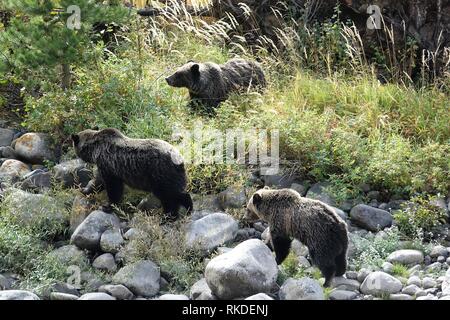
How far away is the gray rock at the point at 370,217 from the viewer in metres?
9.20

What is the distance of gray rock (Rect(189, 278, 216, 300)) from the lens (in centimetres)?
764

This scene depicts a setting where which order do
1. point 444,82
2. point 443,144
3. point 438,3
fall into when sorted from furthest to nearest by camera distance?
point 438,3 < point 444,82 < point 443,144

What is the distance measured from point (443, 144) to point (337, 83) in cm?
202

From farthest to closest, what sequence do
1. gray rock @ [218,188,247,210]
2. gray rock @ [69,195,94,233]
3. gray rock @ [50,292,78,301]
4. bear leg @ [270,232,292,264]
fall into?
1. gray rock @ [218,188,247,210]
2. gray rock @ [69,195,94,233]
3. bear leg @ [270,232,292,264]
4. gray rock @ [50,292,78,301]

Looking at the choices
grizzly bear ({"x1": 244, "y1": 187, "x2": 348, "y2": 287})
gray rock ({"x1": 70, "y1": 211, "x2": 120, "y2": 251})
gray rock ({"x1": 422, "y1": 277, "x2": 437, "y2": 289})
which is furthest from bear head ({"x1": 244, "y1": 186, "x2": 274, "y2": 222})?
gray rock ({"x1": 422, "y1": 277, "x2": 437, "y2": 289})

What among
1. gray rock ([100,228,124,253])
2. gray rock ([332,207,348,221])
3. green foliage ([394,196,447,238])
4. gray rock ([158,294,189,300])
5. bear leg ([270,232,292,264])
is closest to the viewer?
gray rock ([158,294,189,300])

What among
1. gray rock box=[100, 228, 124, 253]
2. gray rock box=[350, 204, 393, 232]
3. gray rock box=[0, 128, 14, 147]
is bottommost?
gray rock box=[100, 228, 124, 253]

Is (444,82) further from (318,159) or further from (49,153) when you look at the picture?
(49,153)

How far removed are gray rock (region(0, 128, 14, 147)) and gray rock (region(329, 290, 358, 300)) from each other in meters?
5.69

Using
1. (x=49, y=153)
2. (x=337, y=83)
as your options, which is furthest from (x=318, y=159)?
(x=49, y=153)

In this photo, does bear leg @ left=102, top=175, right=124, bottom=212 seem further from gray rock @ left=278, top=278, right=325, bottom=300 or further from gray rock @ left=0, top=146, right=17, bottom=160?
gray rock @ left=278, top=278, right=325, bottom=300

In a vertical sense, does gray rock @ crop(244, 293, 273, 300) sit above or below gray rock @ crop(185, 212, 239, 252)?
below

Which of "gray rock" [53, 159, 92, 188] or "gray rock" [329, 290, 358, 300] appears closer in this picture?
"gray rock" [329, 290, 358, 300]

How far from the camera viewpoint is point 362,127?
35.2ft
